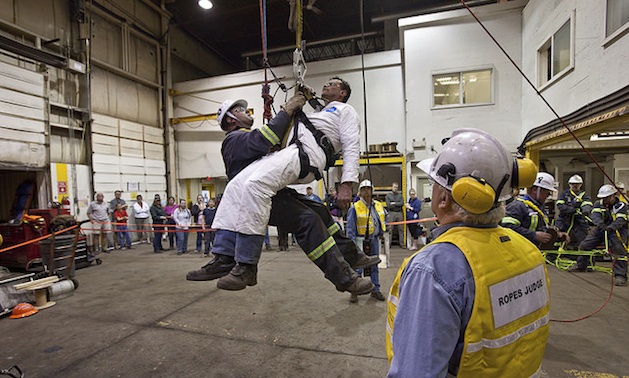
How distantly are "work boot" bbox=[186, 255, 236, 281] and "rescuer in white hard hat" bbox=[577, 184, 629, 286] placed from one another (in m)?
6.82

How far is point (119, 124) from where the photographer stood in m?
11.4

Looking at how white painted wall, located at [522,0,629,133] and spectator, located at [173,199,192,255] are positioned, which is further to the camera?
spectator, located at [173,199,192,255]

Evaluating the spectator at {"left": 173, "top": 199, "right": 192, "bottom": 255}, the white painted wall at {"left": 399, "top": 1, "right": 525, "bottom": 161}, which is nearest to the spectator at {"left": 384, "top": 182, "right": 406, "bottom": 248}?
the white painted wall at {"left": 399, "top": 1, "right": 525, "bottom": 161}

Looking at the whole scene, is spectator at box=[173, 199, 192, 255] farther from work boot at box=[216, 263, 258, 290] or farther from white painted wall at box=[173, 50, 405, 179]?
work boot at box=[216, 263, 258, 290]

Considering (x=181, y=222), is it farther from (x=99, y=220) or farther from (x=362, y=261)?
(x=362, y=261)

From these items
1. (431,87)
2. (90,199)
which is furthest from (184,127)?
(431,87)

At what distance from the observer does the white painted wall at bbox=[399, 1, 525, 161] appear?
9125 mm

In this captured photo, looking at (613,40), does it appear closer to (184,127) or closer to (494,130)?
Result: (494,130)

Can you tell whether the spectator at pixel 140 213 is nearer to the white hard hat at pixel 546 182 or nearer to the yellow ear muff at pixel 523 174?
the white hard hat at pixel 546 182

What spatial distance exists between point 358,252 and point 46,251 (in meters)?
6.30

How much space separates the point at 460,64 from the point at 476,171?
10100mm

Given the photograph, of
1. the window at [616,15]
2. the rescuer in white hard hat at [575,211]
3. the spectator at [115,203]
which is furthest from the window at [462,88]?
the spectator at [115,203]

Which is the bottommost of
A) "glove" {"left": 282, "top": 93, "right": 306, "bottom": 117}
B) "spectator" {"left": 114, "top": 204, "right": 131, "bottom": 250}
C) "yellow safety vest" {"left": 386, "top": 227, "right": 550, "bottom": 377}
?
"spectator" {"left": 114, "top": 204, "right": 131, "bottom": 250}

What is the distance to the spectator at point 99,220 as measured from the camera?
939 cm
